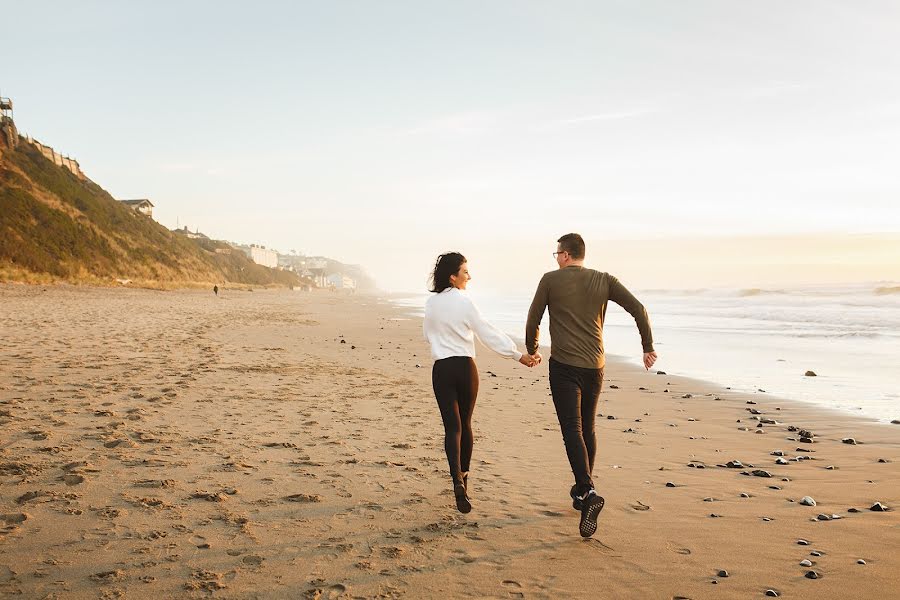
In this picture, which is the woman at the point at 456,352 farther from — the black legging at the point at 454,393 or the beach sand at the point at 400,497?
the beach sand at the point at 400,497

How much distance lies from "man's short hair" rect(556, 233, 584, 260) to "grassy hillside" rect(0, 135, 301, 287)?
188 ft

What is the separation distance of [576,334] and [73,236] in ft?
266

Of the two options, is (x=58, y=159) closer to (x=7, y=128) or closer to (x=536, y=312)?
(x=7, y=128)

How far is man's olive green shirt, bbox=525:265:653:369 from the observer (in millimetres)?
5504

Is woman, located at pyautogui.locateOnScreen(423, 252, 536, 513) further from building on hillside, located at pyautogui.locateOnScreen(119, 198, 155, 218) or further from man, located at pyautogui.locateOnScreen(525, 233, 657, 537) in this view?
building on hillside, located at pyautogui.locateOnScreen(119, 198, 155, 218)

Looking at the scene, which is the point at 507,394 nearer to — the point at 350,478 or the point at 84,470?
the point at 350,478

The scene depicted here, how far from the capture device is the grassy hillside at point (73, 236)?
61888mm

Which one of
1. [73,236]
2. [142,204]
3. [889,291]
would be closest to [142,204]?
[142,204]

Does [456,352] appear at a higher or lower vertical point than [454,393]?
higher

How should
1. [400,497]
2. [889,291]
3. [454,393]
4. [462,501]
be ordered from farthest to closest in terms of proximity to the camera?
[889,291]
[400,497]
[454,393]
[462,501]

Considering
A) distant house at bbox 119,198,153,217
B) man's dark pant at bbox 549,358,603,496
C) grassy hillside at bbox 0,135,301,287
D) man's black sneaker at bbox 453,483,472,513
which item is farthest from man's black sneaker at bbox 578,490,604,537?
distant house at bbox 119,198,153,217

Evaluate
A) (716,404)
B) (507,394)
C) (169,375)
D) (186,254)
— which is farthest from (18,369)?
(186,254)

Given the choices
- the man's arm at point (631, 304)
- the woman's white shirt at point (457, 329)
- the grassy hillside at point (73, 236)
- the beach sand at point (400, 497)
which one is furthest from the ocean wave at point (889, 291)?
the grassy hillside at point (73, 236)

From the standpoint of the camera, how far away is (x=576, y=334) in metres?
5.50
